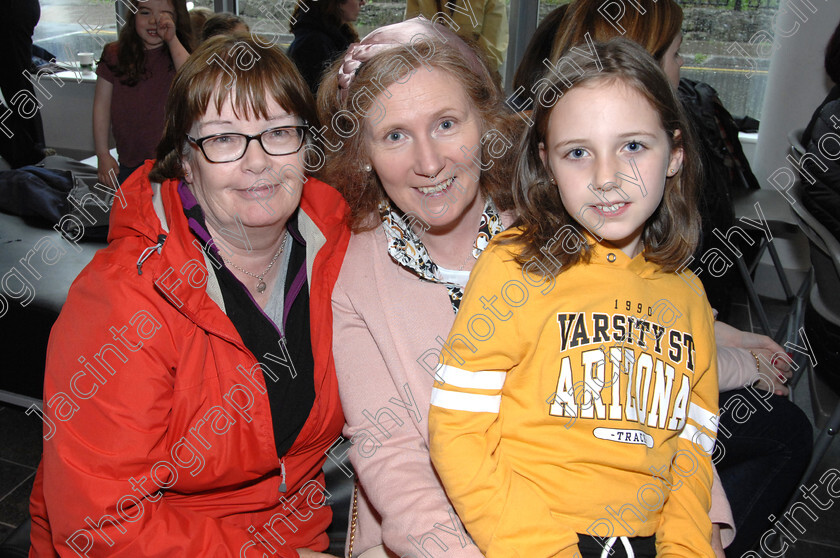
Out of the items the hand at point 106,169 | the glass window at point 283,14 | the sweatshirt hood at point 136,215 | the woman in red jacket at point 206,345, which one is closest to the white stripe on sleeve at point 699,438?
the woman in red jacket at point 206,345

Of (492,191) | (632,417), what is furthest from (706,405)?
(492,191)

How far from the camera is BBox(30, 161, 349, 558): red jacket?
1270 mm

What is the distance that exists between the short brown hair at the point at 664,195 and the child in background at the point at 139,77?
268 cm

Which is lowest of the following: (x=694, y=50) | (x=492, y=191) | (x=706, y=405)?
(x=694, y=50)

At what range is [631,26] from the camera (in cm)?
179

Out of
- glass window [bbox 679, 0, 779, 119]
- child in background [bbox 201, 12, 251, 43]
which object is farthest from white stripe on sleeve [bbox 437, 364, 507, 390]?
glass window [bbox 679, 0, 779, 119]

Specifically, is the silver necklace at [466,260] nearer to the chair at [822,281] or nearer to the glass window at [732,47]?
the chair at [822,281]

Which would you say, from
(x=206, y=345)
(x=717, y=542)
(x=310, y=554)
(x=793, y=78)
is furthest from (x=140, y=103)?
(x=793, y=78)

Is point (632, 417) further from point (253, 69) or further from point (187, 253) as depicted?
point (253, 69)

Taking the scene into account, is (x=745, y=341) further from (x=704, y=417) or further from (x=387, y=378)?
(x=387, y=378)

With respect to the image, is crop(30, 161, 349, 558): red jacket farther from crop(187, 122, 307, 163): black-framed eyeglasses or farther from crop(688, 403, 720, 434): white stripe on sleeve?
crop(688, 403, 720, 434): white stripe on sleeve

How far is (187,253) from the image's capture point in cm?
134

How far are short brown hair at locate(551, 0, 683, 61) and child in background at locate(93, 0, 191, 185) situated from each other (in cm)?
239

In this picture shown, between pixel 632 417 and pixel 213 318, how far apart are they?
0.85 meters
